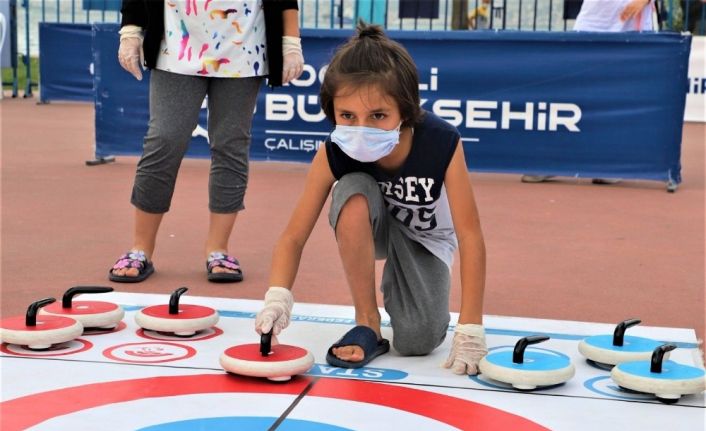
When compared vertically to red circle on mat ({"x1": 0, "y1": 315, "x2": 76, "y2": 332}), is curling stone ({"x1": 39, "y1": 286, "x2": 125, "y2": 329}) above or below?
below

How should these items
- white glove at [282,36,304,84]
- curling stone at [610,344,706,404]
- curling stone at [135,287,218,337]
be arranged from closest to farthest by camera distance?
1. curling stone at [610,344,706,404]
2. curling stone at [135,287,218,337]
3. white glove at [282,36,304,84]

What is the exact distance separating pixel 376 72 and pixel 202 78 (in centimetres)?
150

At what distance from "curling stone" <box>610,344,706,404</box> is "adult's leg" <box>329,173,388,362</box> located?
2.50 feet

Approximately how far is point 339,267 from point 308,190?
1.64 metres

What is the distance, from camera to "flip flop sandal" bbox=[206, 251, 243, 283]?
438 cm

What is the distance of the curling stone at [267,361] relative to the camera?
288 centimetres

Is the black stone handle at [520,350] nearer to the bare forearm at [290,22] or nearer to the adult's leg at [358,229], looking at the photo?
the adult's leg at [358,229]

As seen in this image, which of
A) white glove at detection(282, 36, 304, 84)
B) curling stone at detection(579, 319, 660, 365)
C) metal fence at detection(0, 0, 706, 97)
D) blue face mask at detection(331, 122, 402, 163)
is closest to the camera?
blue face mask at detection(331, 122, 402, 163)

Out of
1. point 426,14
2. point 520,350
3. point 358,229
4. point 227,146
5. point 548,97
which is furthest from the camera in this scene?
point 426,14

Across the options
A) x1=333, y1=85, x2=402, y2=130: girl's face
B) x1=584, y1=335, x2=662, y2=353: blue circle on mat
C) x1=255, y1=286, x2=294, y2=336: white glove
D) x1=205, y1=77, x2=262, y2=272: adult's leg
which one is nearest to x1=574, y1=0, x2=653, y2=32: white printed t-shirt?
x1=205, y1=77, x2=262, y2=272: adult's leg

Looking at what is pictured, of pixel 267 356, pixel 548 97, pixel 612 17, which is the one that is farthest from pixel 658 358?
pixel 612 17

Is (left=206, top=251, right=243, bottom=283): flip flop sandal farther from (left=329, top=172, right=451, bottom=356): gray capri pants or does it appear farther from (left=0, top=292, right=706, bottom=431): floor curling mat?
(left=329, top=172, right=451, bottom=356): gray capri pants

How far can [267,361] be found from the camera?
2.91 meters

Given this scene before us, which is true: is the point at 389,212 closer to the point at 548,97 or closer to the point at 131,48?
the point at 131,48
